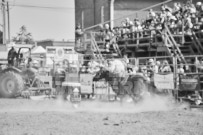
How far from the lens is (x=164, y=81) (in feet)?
49.5

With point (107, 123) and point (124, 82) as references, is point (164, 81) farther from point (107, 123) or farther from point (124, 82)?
point (107, 123)

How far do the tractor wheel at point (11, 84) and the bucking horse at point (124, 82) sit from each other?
3.96 metres

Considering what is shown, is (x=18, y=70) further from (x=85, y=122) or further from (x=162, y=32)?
(x=85, y=122)

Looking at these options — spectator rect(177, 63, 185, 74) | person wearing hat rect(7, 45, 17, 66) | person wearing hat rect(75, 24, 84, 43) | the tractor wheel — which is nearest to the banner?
the tractor wheel

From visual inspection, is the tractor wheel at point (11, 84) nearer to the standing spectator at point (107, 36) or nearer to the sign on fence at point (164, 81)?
the standing spectator at point (107, 36)

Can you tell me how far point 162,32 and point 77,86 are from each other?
20.7ft

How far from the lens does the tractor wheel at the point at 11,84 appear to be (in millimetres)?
18031

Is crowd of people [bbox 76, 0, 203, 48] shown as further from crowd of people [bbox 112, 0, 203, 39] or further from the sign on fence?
the sign on fence

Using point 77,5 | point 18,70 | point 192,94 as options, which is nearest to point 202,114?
point 192,94

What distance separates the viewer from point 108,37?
23031 millimetres

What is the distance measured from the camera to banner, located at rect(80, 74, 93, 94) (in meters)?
17.2

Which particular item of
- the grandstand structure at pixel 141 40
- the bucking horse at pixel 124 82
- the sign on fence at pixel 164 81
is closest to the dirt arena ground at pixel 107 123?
the sign on fence at pixel 164 81

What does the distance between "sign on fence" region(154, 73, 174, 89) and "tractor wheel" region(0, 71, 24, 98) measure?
6.26 meters

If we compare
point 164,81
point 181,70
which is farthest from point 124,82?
point 181,70
